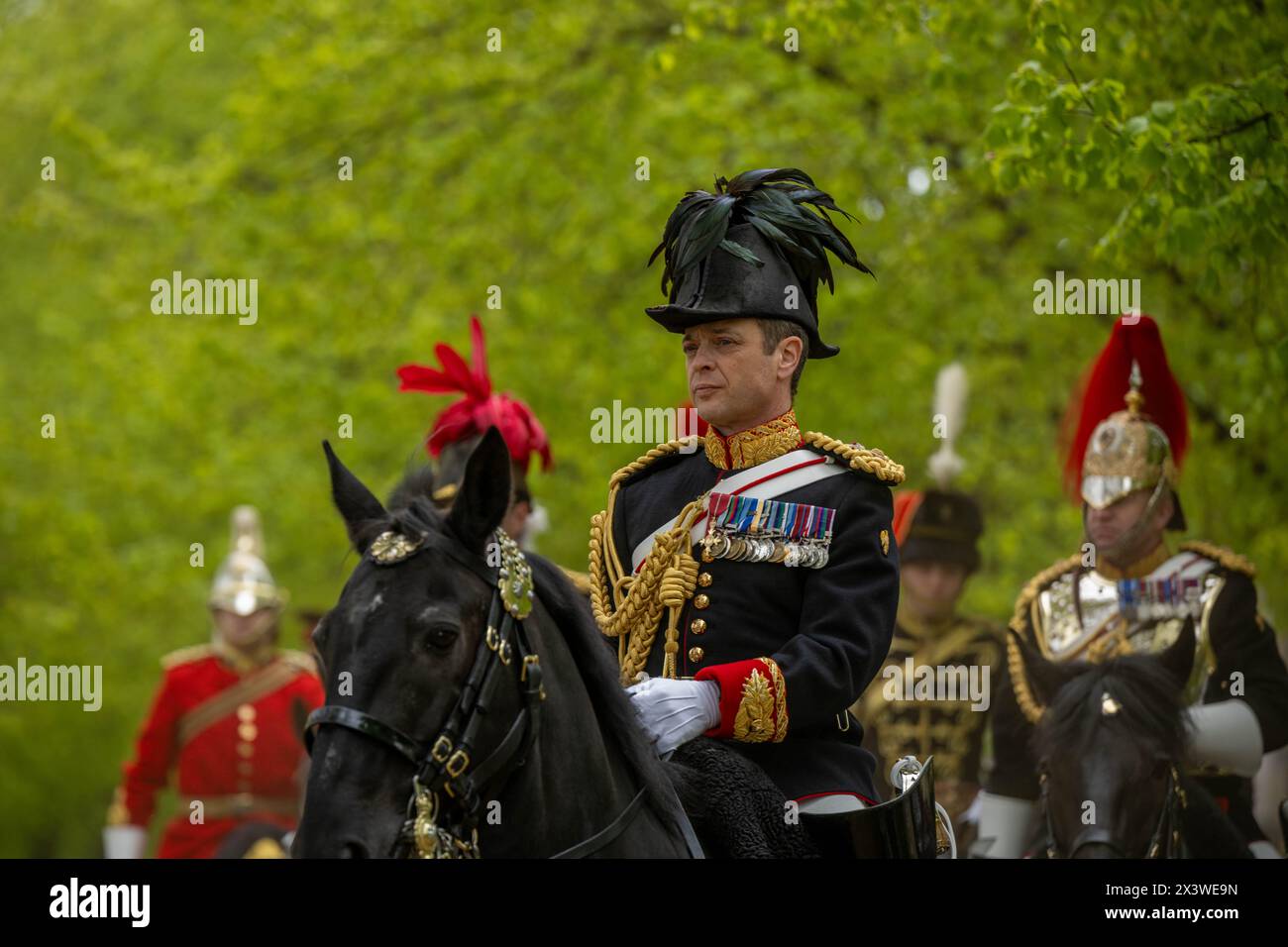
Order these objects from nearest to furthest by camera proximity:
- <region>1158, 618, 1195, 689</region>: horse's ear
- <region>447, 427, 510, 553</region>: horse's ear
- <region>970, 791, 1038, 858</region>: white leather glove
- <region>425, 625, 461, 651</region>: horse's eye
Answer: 1. <region>425, 625, 461, 651</region>: horse's eye
2. <region>447, 427, 510, 553</region>: horse's ear
3. <region>1158, 618, 1195, 689</region>: horse's ear
4. <region>970, 791, 1038, 858</region>: white leather glove

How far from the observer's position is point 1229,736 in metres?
8.74

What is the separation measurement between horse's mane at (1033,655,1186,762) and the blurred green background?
Answer: 2048 millimetres

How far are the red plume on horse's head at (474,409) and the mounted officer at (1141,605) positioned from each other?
8.47ft

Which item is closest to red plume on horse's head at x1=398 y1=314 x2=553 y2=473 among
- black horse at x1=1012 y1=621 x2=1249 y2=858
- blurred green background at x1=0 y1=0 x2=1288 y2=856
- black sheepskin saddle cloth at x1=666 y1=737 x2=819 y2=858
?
blurred green background at x1=0 y1=0 x2=1288 y2=856

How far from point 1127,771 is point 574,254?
9.12 metres

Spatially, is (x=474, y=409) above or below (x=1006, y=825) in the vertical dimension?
above

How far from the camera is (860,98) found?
47.4ft

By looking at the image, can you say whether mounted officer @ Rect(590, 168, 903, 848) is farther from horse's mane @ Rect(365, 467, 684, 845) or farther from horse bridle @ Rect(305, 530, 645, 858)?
horse bridle @ Rect(305, 530, 645, 858)

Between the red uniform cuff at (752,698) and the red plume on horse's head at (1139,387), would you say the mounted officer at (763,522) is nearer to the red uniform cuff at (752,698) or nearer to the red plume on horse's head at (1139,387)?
the red uniform cuff at (752,698)

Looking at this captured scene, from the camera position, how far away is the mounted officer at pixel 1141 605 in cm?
883

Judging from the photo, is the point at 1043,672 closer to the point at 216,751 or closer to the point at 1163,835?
the point at 1163,835

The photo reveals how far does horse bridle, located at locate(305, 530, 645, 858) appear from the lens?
404 centimetres

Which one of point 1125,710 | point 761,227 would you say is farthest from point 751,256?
point 1125,710
